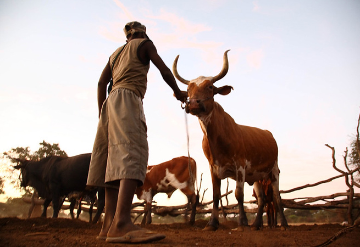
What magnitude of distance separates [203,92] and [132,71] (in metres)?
2.55

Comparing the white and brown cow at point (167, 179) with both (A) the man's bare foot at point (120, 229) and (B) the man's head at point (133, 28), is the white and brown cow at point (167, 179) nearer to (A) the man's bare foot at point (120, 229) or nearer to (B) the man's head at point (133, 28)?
(B) the man's head at point (133, 28)

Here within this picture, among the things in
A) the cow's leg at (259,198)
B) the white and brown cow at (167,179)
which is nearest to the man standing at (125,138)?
the cow's leg at (259,198)

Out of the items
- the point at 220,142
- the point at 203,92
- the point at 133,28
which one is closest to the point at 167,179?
the point at 220,142

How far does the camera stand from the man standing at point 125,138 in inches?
111

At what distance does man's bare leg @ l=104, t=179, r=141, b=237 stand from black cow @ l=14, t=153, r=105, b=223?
587cm

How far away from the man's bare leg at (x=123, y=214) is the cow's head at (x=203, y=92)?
2.42 meters

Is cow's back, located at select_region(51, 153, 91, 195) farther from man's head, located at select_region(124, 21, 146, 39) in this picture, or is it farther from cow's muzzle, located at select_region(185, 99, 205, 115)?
man's head, located at select_region(124, 21, 146, 39)

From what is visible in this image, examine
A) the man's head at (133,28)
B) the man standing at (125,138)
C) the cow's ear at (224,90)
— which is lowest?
the man standing at (125,138)

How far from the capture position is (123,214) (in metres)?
2.80

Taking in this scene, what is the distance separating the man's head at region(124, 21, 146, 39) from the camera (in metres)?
3.56

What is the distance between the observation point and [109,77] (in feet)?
12.2

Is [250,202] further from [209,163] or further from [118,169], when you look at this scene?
[118,169]

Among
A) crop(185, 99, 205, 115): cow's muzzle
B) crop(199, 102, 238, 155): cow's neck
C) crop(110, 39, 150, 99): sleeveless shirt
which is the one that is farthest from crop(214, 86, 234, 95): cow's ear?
crop(110, 39, 150, 99): sleeveless shirt

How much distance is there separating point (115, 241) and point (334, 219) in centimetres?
1050
